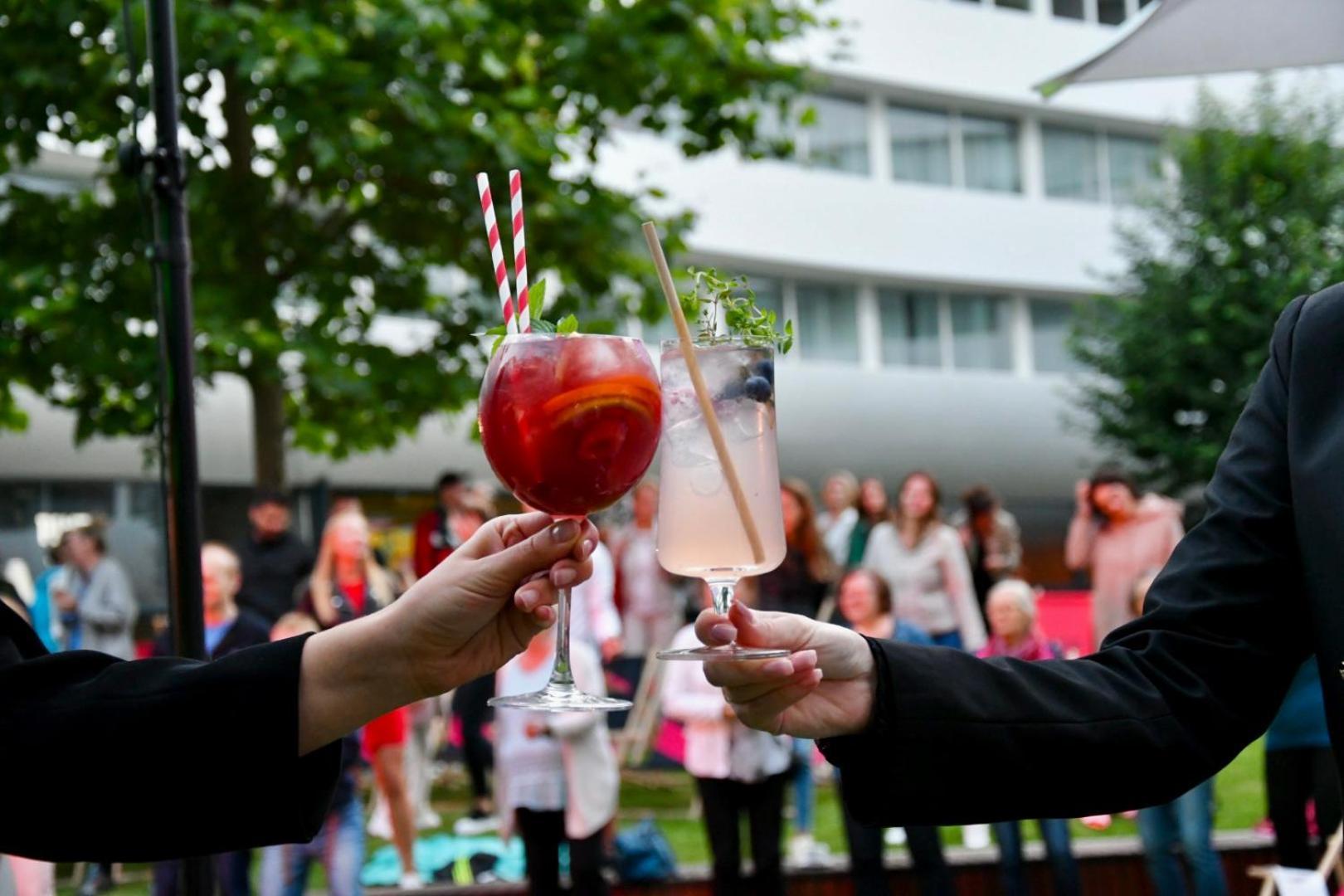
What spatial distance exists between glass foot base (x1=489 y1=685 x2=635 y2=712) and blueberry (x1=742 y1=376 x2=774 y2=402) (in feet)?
1.24

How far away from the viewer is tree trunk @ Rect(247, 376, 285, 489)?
903cm

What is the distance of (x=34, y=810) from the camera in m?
1.61

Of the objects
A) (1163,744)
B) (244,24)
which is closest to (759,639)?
(1163,744)

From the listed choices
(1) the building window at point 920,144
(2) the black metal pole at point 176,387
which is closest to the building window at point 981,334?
(1) the building window at point 920,144

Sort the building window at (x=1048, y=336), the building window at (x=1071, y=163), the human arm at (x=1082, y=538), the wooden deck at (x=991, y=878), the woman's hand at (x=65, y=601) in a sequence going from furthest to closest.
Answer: the building window at (x=1071, y=163)
the building window at (x=1048, y=336)
the woman's hand at (x=65, y=601)
the human arm at (x=1082, y=538)
the wooden deck at (x=991, y=878)

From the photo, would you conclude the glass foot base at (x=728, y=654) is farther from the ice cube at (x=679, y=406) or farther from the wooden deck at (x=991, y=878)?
the wooden deck at (x=991, y=878)

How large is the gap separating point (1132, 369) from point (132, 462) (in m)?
11.5

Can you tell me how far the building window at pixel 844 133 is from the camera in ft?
69.7

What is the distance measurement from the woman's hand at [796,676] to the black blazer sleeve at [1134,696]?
27 mm

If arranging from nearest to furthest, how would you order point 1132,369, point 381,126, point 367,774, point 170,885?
point 170,885
point 381,126
point 367,774
point 1132,369

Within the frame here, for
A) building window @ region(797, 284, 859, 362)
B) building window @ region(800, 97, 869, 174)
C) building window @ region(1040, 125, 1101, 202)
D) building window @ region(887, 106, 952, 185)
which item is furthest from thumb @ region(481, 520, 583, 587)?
building window @ region(1040, 125, 1101, 202)

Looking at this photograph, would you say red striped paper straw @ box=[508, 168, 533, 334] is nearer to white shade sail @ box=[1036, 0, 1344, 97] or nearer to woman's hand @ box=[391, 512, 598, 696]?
woman's hand @ box=[391, 512, 598, 696]

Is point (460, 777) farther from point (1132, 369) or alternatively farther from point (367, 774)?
point (1132, 369)

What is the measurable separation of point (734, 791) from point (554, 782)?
0.74 meters
